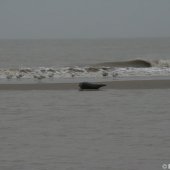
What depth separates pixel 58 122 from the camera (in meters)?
15.2

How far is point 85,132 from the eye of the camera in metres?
13.7

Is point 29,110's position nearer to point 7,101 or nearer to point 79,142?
point 7,101

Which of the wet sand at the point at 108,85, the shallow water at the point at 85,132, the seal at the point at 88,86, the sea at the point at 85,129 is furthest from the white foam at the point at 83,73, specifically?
the shallow water at the point at 85,132

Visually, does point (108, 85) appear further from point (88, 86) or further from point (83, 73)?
point (83, 73)

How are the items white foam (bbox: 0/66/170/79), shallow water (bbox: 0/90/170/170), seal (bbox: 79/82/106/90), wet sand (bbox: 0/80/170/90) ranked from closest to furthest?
shallow water (bbox: 0/90/170/170)
seal (bbox: 79/82/106/90)
wet sand (bbox: 0/80/170/90)
white foam (bbox: 0/66/170/79)

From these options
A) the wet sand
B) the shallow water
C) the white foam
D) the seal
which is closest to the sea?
the shallow water

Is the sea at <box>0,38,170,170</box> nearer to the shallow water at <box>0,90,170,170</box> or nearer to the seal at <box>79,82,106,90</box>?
the shallow water at <box>0,90,170,170</box>

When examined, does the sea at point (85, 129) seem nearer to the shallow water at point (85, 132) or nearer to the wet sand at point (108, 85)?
the shallow water at point (85, 132)

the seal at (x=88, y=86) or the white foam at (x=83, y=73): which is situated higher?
the white foam at (x=83, y=73)

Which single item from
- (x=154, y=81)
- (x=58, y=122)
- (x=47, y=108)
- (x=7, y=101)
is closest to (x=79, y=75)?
(x=154, y=81)

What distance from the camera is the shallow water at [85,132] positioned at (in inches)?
432

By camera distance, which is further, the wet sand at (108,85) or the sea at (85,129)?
the wet sand at (108,85)

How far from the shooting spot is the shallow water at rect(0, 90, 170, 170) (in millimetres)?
10961

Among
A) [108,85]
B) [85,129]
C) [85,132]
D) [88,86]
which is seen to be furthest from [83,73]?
[85,132]
